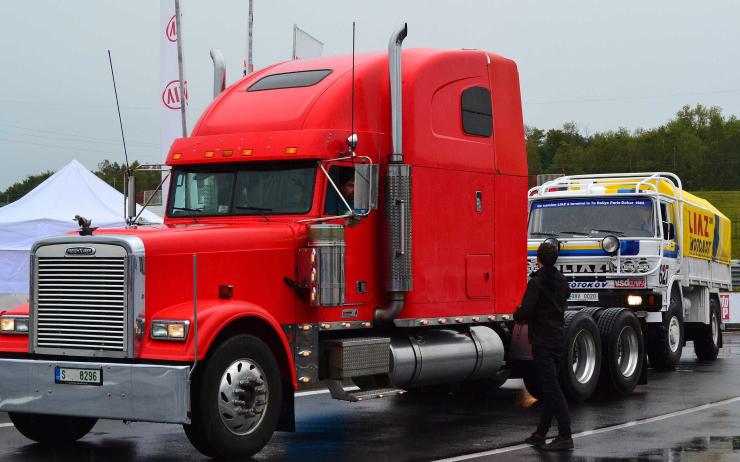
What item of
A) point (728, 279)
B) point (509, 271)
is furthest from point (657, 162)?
point (509, 271)

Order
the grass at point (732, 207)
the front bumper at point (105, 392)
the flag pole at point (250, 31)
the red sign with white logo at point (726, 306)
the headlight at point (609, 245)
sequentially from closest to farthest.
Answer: the front bumper at point (105, 392) < the headlight at point (609, 245) < the flag pole at point (250, 31) < the red sign with white logo at point (726, 306) < the grass at point (732, 207)

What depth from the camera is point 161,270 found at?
9.73 metres

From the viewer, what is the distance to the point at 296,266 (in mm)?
10805

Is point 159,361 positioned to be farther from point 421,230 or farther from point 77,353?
point 421,230

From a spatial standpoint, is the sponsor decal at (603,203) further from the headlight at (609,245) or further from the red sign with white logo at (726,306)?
the red sign with white logo at (726,306)

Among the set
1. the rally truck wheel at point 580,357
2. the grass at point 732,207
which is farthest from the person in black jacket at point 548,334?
the grass at point 732,207

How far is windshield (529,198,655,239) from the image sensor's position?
Answer: 62.7 ft

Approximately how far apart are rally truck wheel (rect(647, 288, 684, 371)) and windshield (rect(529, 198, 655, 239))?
1.46m

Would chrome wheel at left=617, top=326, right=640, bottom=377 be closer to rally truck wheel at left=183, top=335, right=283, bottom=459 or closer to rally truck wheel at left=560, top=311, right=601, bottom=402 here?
rally truck wheel at left=560, top=311, right=601, bottom=402

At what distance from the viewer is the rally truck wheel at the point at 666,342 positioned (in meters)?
19.1

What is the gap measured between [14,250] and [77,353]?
17.3 meters

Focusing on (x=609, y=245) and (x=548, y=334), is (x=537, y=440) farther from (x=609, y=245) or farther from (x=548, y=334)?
(x=609, y=245)

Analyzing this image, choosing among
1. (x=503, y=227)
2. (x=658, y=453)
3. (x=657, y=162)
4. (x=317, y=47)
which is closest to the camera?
(x=658, y=453)

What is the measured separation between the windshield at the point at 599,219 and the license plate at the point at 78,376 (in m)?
10.8
